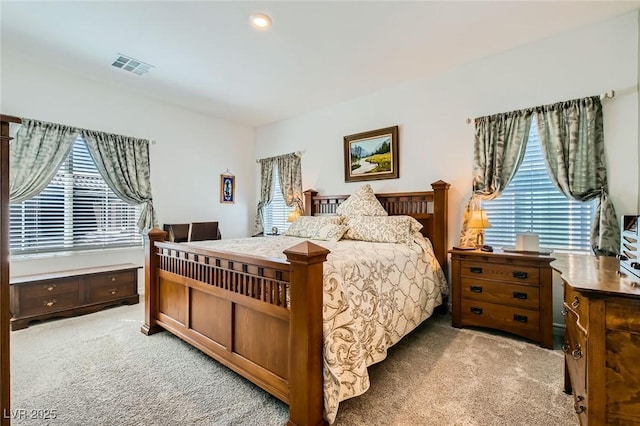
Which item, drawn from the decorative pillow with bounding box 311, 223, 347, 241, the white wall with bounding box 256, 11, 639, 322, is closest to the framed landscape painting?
the white wall with bounding box 256, 11, 639, 322

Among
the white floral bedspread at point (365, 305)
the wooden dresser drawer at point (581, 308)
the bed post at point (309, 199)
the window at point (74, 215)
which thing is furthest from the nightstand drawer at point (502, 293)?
the window at point (74, 215)

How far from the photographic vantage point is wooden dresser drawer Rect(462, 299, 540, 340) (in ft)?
8.34

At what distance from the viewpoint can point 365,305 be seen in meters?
1.92

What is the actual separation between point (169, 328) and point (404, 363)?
2.09 metres

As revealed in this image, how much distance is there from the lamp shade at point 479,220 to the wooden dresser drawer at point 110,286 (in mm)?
4164

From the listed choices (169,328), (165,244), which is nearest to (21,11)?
(165,244)

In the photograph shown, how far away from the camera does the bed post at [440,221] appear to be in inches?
130

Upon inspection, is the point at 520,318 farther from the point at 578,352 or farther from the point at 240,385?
the point at 240,385

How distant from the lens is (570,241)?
9.18 ft

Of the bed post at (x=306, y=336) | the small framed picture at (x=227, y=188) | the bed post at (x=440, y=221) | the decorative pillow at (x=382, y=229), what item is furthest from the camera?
the small framed picture at (x=227, y=188)

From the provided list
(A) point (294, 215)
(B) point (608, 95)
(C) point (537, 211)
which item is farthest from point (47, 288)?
(B) point (608, 95)

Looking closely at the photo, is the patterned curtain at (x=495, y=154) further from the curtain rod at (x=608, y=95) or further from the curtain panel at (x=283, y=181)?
the curtain panel at (x=283, y=181)

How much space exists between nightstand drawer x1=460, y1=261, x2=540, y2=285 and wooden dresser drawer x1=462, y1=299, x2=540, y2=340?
0.26m

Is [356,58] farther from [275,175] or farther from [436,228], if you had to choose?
[275,175]
